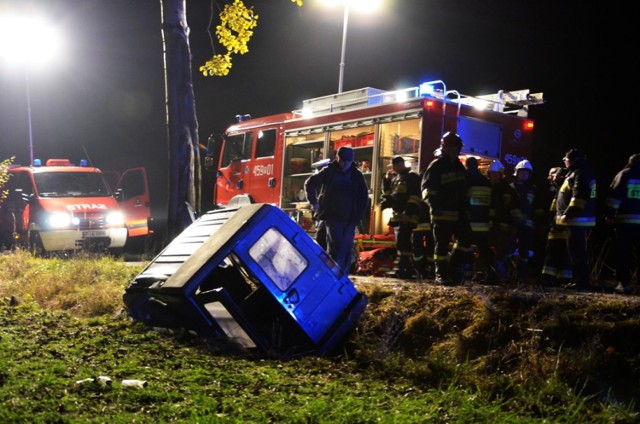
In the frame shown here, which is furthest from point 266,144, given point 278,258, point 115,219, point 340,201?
point 278,258

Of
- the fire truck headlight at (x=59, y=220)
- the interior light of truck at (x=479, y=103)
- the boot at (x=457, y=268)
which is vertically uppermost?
the interior light of truck at (x=479, y=103)

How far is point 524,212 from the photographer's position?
9.43 meters

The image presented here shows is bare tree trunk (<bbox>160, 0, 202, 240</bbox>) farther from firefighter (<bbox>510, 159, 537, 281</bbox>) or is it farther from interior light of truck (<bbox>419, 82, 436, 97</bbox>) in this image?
firefighter (<bbox>510, 159, 537, 281</bbox>)

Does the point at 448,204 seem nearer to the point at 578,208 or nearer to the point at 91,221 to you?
the point at 578,208

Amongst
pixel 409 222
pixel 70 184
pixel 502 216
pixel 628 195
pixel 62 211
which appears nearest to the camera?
pixel 628 195

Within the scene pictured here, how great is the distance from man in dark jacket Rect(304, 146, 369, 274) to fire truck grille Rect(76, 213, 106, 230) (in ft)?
25.4

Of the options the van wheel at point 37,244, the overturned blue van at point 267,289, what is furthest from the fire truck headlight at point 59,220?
the overturned blue van at point 267,289

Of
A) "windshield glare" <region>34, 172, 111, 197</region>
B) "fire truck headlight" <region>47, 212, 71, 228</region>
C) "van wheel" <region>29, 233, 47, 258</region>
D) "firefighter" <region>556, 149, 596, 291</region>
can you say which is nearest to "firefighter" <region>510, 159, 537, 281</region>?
"firefighter" <region>556, 149, 596, 291</region>

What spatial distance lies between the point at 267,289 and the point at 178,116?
18.4 feet

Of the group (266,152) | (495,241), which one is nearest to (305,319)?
(495,241)

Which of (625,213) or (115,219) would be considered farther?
(115,219)

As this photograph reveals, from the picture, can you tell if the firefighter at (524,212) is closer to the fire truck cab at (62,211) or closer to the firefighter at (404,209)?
the firefighter at (404,209)

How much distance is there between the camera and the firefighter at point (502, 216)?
370 inches

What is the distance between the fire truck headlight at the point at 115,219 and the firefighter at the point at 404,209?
7.62 m
